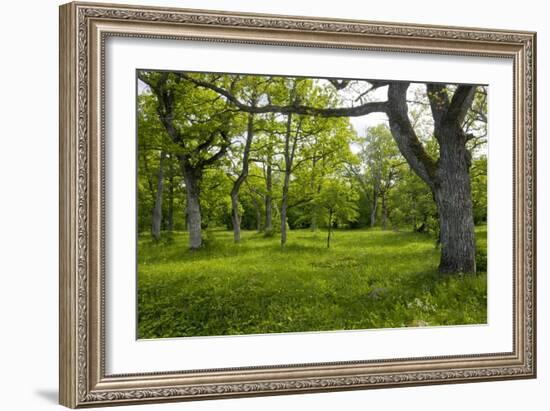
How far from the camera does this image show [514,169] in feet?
22.0

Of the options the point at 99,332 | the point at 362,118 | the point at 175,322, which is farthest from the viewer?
the point at 362,118

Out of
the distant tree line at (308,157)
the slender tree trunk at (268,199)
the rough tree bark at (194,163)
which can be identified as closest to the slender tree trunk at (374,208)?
the distant tree line at (308,157)

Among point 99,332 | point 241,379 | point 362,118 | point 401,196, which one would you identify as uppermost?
point 362,118

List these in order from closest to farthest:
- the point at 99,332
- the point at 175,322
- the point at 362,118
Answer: the point at 99,332 → the point at 175,322 → the point at 362,118

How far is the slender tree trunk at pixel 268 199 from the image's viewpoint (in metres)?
6.26

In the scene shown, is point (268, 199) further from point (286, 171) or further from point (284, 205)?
point (286, 171)

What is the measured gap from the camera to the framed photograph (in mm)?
5621

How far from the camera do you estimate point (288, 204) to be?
6.39 m

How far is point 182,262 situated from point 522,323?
106 inches

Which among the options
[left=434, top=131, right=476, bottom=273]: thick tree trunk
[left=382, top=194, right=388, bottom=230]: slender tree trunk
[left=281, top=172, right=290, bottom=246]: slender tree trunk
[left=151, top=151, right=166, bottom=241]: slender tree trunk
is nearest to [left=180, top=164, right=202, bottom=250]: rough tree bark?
[left=151, top=151, right=166, bottom=241]: slender tree trunk

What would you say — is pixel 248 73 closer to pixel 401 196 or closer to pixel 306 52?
pixel 306 52

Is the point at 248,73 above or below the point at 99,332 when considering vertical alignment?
above

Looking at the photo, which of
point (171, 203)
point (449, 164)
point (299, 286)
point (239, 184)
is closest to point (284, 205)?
point (239, 184)

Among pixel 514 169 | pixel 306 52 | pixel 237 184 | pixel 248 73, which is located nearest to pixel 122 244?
pixel 237 184
